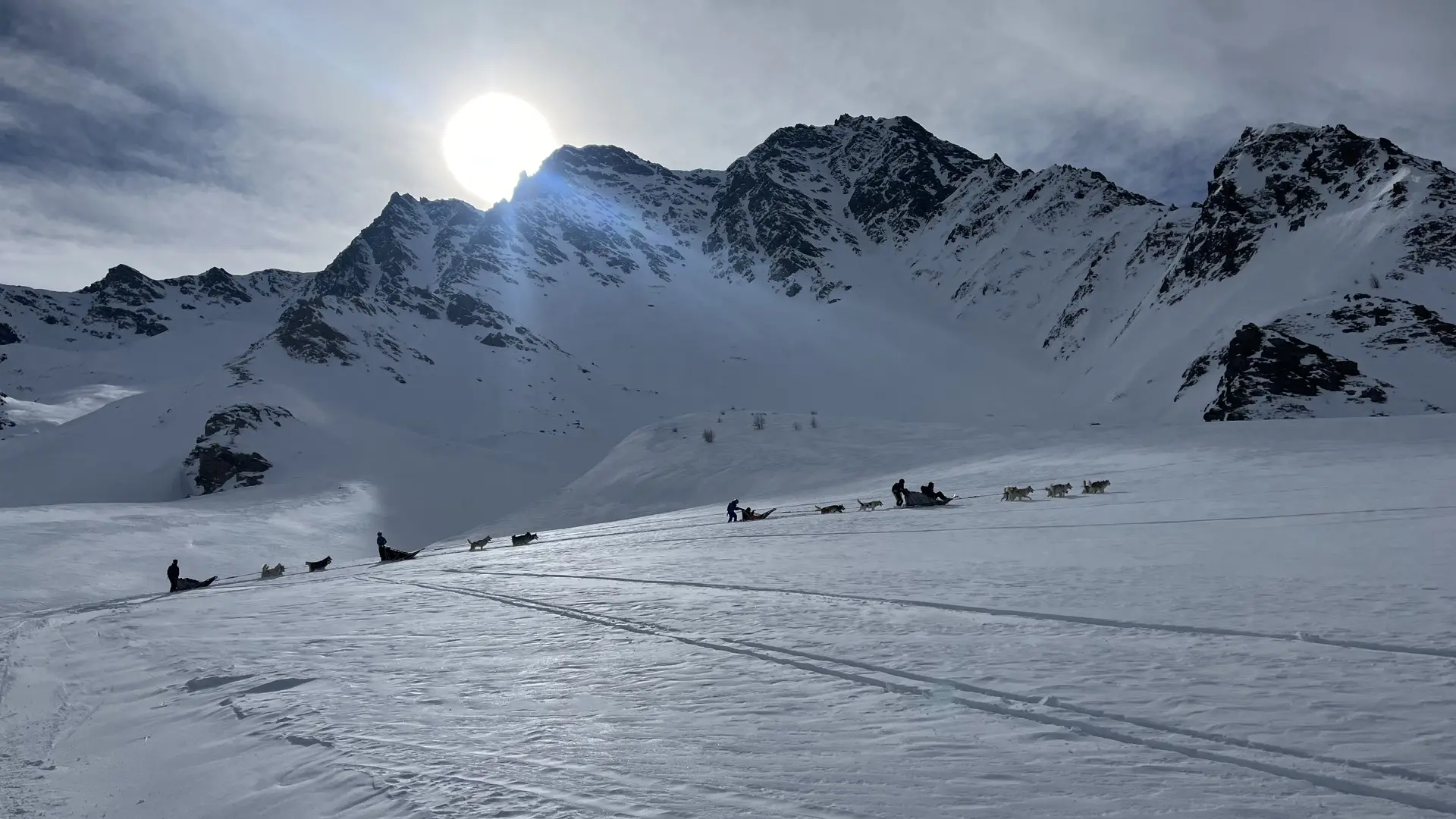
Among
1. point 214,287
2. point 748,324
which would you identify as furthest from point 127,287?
point 748,324

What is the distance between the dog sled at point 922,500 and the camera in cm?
2094

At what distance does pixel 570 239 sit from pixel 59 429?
91.7 m

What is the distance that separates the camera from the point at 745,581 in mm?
11445

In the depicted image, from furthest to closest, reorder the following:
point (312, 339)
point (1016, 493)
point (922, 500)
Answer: point (312, 339)
point (922, 500)
point (1016, 493)

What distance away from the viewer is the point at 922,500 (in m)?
21.2

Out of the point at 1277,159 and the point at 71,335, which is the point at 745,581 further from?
the point at 71,335

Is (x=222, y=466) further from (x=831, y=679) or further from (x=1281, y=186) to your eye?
(x=1281, y=186)

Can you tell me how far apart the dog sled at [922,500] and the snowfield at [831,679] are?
449 cm

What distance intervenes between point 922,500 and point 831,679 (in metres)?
15.9

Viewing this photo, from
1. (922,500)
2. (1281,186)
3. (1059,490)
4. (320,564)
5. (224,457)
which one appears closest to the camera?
(1059,490)

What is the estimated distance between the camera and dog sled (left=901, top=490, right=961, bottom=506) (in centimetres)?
2094

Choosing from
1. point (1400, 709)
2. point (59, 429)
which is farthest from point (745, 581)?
point (59, 429)

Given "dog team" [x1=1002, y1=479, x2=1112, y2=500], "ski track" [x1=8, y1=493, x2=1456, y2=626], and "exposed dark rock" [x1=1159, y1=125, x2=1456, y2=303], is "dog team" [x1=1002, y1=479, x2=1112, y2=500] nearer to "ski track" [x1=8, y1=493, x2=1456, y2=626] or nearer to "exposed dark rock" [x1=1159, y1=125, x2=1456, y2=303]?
"ski track" [x1=8, y1=493, x2=1456, y2=626]

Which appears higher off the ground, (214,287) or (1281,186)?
(214,287)
